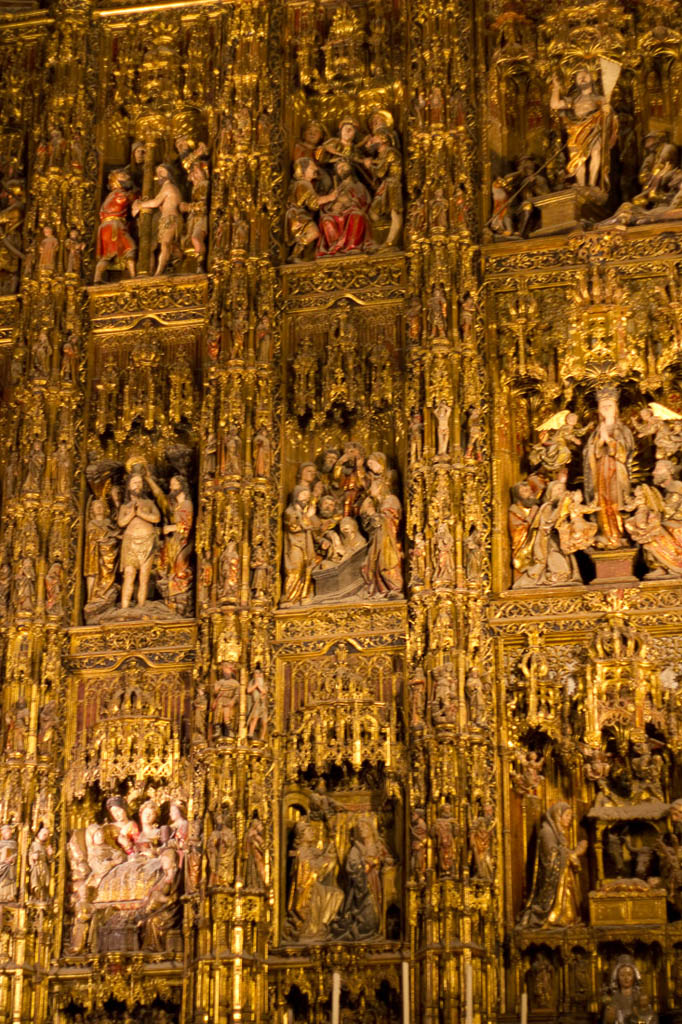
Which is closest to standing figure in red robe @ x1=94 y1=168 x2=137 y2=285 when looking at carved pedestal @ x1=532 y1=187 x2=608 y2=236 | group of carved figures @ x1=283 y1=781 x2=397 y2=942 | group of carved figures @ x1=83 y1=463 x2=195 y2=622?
group of carved figures @ x1=83 y1=463 x2=195 y2=622

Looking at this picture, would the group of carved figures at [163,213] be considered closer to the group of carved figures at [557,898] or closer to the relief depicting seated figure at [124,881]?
the relief depicting seated figure at [124,881]

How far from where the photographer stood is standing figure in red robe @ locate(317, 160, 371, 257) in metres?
21.7

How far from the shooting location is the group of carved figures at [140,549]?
811 inches

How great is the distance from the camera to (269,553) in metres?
20.2

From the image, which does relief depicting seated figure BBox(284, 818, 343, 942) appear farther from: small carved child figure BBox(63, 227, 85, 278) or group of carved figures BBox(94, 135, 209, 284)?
small carved child figure BBox(63, 227, 85, 278)

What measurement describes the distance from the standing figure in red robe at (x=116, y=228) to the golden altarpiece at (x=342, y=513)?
1.6 inches

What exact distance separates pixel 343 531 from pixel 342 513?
24 centimetres

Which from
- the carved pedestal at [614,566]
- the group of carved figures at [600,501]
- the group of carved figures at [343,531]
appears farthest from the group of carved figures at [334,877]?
the carved pedestal at [614,566]

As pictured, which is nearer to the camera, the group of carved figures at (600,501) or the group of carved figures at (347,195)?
the group of carved figures at (600,501)

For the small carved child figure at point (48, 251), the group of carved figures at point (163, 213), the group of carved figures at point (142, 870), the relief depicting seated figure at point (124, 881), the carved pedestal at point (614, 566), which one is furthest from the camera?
the group of carved figures at point (163, 213)

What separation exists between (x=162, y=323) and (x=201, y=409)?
1263mm

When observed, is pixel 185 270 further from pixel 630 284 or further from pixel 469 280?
pixel 630 284

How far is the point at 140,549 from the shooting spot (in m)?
20.7

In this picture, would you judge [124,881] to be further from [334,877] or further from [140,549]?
[140,549]
